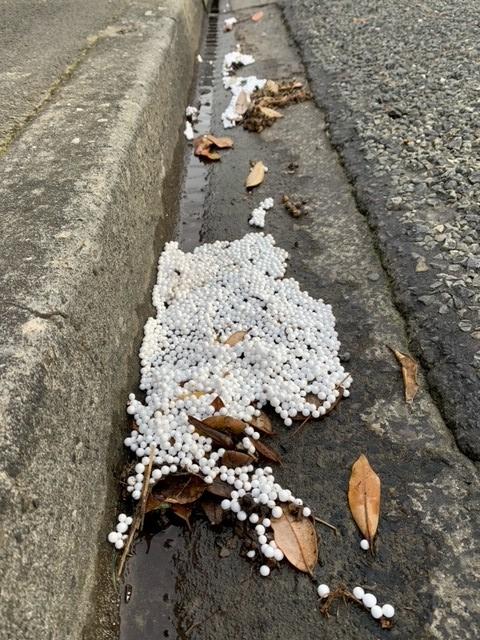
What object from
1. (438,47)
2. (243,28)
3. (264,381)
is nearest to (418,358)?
(264,381)

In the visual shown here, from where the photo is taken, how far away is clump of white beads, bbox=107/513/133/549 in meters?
1.63

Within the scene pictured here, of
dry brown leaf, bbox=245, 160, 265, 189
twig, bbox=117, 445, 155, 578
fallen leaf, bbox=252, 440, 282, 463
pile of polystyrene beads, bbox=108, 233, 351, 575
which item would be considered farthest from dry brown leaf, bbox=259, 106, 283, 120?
twig, bbox=117, 445, 155, 578

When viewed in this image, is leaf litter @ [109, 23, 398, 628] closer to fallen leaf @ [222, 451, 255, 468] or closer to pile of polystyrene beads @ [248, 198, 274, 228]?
fallen leaf @ [222, 451, 255, 468]

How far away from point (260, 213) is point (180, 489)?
5.24 ft

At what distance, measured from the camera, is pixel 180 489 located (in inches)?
68.7

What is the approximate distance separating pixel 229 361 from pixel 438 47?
3.15m

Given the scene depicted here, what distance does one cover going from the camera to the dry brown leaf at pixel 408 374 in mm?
1910

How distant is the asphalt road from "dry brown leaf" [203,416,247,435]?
151 centimetres

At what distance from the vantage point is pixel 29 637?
1166 mm

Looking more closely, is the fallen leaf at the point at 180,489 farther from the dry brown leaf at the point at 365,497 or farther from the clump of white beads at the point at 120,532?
the dry brown leaf at the point at 365,497

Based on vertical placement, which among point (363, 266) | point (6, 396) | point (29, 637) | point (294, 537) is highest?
point (6, 396)

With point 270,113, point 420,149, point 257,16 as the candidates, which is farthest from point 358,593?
point 257,16

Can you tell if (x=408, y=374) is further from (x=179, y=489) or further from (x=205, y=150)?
(x=205, y=150)

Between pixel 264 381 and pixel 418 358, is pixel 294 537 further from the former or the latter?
pixel 418 358
